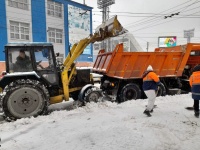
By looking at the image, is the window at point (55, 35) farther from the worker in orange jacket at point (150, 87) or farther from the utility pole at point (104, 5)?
the worker in orange jacket at point (150, 87)

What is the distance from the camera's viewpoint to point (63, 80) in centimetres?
677

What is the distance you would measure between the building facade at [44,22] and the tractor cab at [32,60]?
14.0 metres

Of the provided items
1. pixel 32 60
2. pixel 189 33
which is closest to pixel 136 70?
pixel 32 60

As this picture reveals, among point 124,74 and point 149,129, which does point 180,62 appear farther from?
point 149,129

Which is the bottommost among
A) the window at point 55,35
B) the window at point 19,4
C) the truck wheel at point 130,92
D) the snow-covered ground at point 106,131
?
the snow-covered ground at point 106,131

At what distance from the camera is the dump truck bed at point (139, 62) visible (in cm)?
797

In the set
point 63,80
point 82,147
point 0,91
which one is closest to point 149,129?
point 82,147

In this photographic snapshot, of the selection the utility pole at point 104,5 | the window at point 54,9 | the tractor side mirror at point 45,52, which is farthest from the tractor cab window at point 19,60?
the utility pole at point 104,5

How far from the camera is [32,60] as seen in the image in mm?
6246

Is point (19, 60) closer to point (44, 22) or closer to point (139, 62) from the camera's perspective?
point (139, 62)

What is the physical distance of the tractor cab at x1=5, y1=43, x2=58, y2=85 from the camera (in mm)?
6070

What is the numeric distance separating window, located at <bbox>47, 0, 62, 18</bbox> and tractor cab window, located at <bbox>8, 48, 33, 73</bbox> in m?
20.5

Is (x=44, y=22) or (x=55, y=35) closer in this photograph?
(x=44, y=22)

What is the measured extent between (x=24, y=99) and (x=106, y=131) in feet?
9.11
